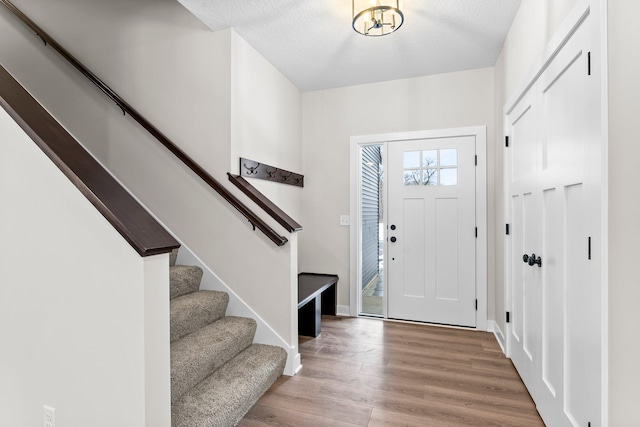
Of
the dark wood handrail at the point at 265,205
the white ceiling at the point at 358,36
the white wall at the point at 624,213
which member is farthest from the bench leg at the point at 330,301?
the white wall at the point at 624,213

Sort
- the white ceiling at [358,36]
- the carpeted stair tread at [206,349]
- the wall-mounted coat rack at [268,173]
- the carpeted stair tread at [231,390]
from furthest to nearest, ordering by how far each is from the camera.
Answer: the wall-mounted coat rack at [268,173]
the white ceiling at [358,36]
the carpeted stair tread at [206,349]
the carpeted stair tread at [231,390]

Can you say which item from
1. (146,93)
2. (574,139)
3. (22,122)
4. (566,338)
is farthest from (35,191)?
(566,338)

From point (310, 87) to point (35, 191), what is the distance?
9.18ft

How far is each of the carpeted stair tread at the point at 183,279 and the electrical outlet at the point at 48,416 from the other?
0.87 m

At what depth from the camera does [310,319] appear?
2959 mm

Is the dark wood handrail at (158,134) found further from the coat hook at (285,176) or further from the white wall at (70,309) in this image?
the white wall at (70,309)

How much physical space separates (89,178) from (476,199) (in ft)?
10.1

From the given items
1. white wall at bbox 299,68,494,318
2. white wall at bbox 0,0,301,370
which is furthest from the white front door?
white wall at bbox 0,0,301,370

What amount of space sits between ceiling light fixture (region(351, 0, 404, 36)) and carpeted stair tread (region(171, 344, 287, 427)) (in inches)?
89.2

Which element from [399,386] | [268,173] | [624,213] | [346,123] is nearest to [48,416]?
[399,386]

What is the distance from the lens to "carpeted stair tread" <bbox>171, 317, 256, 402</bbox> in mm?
1692

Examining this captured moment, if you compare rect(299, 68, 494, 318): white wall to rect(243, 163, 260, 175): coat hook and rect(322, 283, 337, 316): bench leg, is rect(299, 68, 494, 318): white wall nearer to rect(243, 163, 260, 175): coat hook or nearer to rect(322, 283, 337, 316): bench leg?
rect(322, 283, 337, 316): bench leg

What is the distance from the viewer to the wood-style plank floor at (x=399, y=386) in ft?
5.89

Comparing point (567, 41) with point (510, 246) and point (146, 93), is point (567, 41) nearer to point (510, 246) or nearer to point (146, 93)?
point (510, 246)
